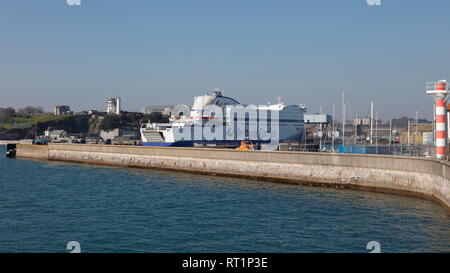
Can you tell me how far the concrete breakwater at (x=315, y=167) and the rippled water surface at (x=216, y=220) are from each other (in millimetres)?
1460

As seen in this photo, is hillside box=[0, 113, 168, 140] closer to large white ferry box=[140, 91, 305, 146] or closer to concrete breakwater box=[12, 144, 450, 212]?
large white ferry box=[140, 91, 305, 146]

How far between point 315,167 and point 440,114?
35.5ft

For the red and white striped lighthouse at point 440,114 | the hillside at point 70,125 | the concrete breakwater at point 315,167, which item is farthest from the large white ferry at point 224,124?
the hillside at point 70,125

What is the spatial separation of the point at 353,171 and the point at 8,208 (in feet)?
81.4

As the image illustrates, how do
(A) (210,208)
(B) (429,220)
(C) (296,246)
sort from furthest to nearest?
(A) (210,208)
(B) (429,220)
(C) (296,246)

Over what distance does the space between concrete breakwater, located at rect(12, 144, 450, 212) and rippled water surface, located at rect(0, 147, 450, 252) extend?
146 centimetres

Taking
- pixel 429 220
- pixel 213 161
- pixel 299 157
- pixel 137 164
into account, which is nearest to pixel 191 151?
pixel 213 161

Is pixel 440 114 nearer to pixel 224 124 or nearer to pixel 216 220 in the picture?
pixel 216 220

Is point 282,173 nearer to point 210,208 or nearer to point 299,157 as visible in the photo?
point 299,157

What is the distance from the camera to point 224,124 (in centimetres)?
8669

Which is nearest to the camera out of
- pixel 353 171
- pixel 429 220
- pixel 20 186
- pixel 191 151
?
Result: pixel 429 220

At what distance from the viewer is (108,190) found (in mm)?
35031

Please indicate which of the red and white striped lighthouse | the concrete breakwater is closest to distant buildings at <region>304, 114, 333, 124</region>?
the concrete breakwater

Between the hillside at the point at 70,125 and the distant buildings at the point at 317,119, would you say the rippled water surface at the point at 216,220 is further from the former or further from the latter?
the hillside at the point at 70,125
